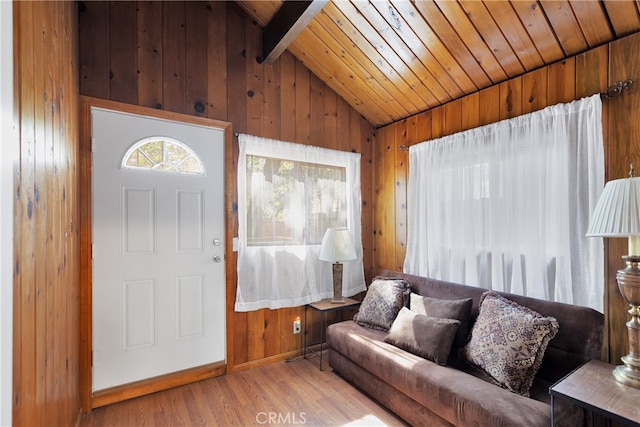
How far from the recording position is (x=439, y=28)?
7.23 feet

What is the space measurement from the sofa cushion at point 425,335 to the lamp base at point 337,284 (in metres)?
0.74

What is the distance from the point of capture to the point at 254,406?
2.22 metres

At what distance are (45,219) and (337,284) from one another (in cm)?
226

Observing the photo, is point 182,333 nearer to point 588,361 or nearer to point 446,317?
point 446,317

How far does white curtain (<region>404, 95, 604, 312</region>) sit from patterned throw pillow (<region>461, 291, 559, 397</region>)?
1.37 ft

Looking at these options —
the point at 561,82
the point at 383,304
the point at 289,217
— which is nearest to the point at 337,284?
the point at 383,304

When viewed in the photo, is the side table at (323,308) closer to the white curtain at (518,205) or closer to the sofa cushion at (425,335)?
the sofa cushion at (425,335)

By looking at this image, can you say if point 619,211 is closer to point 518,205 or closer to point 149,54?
point 518,205

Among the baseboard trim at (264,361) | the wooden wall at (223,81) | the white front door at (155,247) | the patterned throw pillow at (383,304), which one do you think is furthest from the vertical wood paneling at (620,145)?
the white front door at (155,247)

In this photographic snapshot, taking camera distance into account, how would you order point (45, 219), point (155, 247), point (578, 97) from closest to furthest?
point (45, 219)
point (578, 97)
point (155, 247)

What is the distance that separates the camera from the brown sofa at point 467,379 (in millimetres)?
1517

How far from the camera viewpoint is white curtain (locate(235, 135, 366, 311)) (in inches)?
110

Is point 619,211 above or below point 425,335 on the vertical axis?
above

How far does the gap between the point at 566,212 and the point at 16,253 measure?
276 cm
